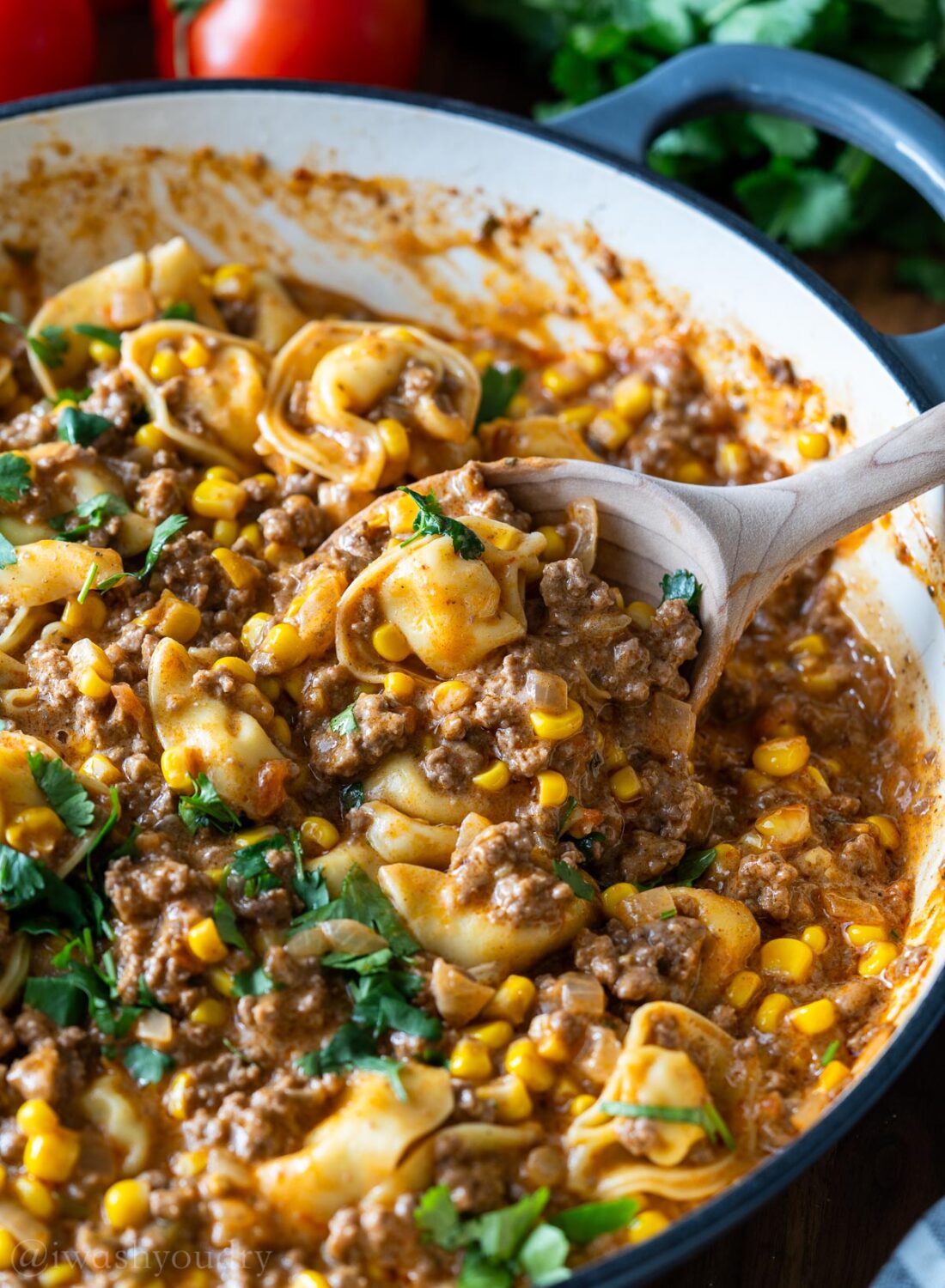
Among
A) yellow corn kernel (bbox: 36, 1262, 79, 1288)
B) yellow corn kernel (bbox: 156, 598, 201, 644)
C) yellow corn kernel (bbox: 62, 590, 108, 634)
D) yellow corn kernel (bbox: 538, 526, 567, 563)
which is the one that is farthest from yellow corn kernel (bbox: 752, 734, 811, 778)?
yellow corn kernel (bbox: 36, 1262, 79, 1288)

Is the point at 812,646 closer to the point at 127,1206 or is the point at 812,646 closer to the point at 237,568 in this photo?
the point at 237,568

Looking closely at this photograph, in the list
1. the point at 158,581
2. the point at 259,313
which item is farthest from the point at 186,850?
the point at 259,313

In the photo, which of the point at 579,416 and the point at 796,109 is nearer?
the point at 796,109

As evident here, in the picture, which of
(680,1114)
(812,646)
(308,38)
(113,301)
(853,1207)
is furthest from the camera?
(308,38)

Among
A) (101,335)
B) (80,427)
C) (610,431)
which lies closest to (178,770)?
(80,427)

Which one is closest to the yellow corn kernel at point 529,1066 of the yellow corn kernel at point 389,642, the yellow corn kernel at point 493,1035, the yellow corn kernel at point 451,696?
the yellow corn kernel at point 493,1035

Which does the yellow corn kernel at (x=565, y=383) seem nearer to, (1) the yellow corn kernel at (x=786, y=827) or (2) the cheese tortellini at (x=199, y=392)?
(2) the cheese tortellini at (x=199, y=392)
